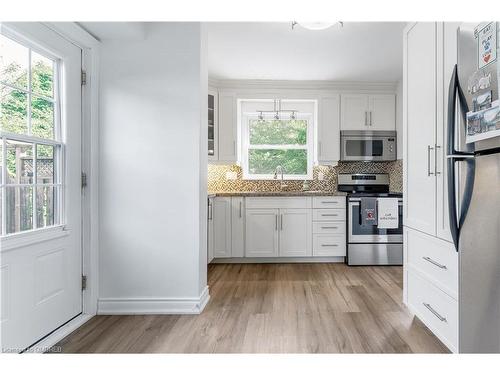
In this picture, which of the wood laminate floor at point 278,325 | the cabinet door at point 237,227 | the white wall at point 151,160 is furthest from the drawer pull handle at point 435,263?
the cabinet door at point 237,227

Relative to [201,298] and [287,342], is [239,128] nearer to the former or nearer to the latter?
[201,298]

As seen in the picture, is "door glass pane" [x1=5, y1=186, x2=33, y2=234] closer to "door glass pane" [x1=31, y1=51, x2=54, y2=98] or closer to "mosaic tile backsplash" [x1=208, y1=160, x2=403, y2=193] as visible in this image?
"door glass pane" [x1=31, y1=51, x2=54, y2=98]

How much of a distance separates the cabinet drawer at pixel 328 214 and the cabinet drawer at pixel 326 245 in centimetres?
21

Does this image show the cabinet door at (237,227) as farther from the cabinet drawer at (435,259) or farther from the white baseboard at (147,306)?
the cabinet drawer at (435,259)

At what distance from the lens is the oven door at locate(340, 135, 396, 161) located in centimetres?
394

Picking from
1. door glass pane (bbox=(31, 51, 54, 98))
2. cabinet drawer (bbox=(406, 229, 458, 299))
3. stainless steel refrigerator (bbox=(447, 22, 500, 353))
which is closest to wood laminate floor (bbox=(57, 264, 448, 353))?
cabinet drawer (bbox=(406, 229, 458, 299))

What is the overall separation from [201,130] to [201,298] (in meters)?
1.27

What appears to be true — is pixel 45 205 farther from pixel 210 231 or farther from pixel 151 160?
pixel 210 231

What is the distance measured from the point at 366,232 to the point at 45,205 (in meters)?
3.16

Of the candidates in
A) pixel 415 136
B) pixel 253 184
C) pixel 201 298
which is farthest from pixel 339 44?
pixel 201 298

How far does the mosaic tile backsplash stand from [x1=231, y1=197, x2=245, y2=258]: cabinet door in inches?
23.3

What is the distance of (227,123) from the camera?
3.89 meters

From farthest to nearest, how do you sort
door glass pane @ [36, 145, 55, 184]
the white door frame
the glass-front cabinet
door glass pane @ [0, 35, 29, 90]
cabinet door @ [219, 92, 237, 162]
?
cabinet door @ [219, 92, 237, 162], the glass-front cabinet, the white door frame, door glass pane @ [36, 145, 55, 184], door glass pane @ [0, 35, 29, 90]
